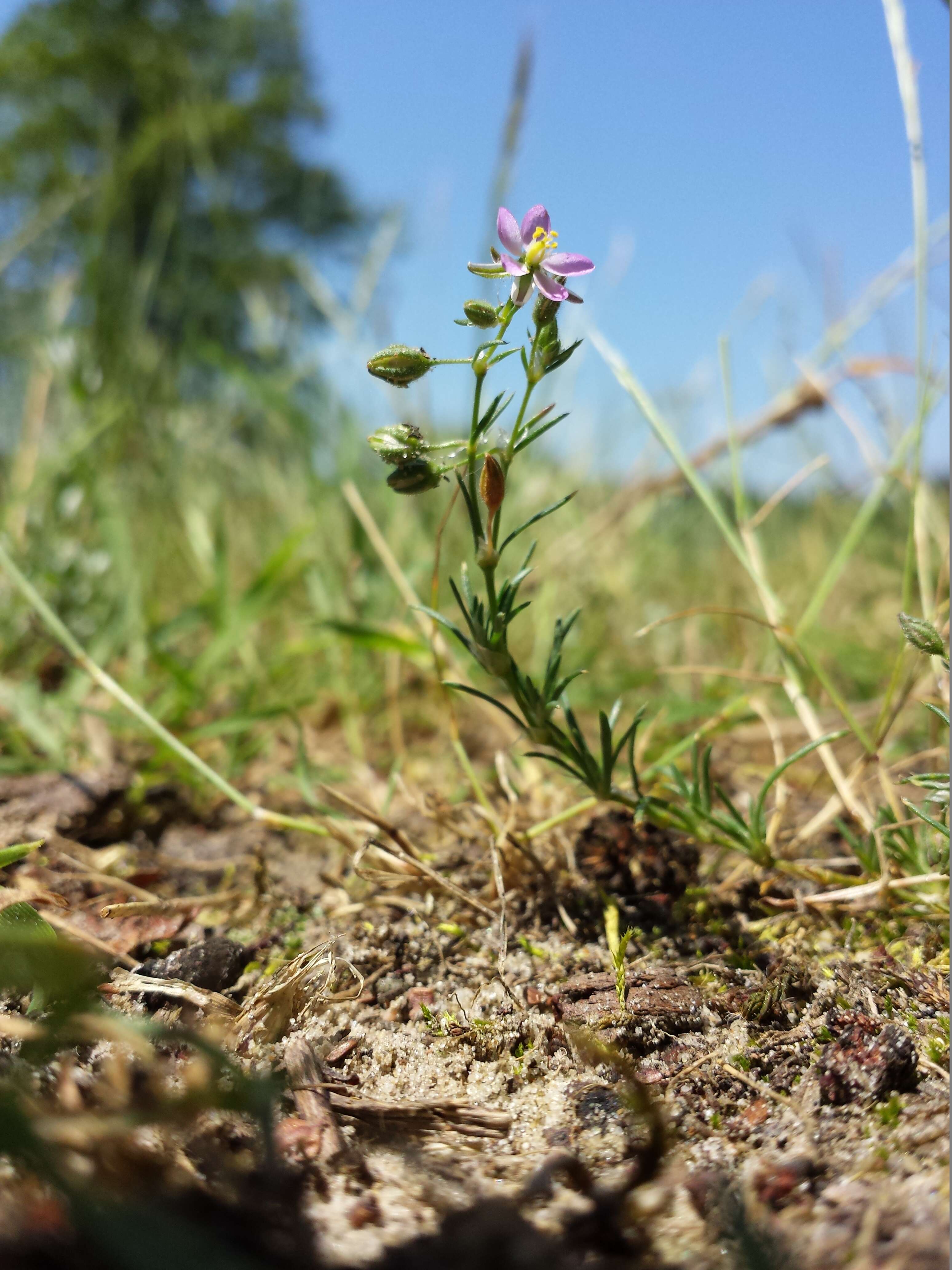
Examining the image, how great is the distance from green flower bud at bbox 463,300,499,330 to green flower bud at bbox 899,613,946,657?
1.30 ft

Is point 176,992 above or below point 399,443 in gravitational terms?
below

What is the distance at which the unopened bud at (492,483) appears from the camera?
642 millimetres

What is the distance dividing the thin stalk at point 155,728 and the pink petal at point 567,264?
2.06 ft

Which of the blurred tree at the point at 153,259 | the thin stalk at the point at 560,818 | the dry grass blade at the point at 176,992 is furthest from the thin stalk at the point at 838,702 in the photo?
the blurred tree at the point at 153,259

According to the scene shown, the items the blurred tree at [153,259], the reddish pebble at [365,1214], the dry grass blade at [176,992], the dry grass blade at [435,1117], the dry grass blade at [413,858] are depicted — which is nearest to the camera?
the reddish pebble at [365,1214]

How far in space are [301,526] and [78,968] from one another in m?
1.18

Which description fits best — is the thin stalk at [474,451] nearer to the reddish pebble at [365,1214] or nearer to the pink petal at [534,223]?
the pink petal at [534,223]

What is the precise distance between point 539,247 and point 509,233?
0.04 meters

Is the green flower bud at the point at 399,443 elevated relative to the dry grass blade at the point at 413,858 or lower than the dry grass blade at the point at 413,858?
elevated

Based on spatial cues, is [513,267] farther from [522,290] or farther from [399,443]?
[399,443]

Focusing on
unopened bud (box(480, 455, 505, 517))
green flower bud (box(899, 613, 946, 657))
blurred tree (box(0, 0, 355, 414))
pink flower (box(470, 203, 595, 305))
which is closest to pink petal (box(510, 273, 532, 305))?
pink flower (box(470, 203, 595, 305))

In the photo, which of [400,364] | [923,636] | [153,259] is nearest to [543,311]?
[400,364]

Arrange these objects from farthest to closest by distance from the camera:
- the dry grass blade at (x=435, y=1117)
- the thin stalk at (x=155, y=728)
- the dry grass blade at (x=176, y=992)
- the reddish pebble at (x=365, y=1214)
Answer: the thin stalk at (x=155, y=728) < the dry grass blade at (x=176, y=992) < the dry grass blade at (x=435, y=1117) < the reddish pebble at (x=365, y=1214)

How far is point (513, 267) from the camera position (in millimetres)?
629
